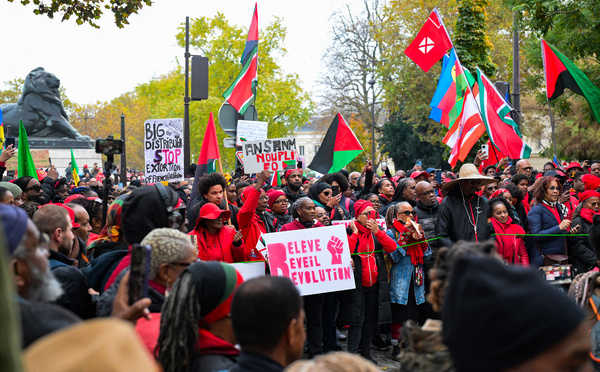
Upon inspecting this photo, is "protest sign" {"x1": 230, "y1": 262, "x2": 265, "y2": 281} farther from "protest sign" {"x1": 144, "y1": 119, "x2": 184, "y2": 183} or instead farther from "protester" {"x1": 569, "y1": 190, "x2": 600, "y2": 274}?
"protester" {"x1": 569, "y1": 190, "x2": 600, "y2": 274}

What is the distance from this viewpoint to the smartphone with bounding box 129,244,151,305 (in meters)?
2.87

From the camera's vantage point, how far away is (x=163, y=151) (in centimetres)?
1009

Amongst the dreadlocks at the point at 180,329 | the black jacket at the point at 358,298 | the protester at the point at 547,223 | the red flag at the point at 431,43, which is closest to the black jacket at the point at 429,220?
the black jacket at the point at 358,298

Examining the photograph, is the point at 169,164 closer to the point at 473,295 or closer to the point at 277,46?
the point at 473,295

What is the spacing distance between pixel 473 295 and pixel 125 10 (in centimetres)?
880

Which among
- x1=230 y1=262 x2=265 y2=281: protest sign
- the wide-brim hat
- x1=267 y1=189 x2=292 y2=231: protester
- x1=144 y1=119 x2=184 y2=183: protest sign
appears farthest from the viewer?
x1=144 y1=119 x2=184 y2=183: protest sign

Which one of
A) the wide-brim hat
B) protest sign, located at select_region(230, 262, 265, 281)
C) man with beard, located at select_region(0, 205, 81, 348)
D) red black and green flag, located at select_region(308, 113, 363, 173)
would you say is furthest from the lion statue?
man with beard, located at select_region(0, 205, 81, 348)


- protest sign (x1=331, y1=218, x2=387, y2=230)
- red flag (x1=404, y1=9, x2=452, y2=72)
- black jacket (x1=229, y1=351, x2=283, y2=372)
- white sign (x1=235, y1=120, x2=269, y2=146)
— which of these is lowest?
protest sign (x1=331, y1=218, x2=387, y2=230)

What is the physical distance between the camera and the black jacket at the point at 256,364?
261 centimetres

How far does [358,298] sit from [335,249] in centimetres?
73

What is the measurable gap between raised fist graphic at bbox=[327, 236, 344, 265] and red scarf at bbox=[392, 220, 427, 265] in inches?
37.5

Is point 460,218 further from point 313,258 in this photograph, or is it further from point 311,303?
point 311,303

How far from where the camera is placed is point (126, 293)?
2.93 m

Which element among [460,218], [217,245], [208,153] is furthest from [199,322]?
[208,153]
